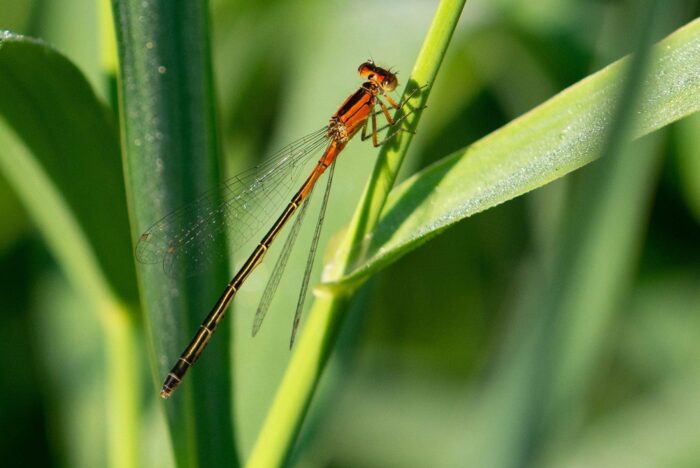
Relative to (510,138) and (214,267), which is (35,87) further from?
(510,138)

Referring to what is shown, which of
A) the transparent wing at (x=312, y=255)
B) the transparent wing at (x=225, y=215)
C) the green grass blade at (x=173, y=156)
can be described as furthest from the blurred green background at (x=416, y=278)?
the green grass blade at (x=173, y=156)

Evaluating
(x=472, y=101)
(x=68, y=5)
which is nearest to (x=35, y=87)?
(x=68, y=5)

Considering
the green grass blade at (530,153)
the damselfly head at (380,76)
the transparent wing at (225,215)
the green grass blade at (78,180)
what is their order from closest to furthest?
the green grass blade at (530,153), the green grass blade at (78,180), the transparent wing at (225,215), the damselfly head at (380,76)

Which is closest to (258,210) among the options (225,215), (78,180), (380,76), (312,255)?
(225,215)

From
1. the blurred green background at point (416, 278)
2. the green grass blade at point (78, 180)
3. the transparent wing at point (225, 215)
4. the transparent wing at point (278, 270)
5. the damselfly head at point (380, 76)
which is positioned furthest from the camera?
the blurred green background at point (416, 278)

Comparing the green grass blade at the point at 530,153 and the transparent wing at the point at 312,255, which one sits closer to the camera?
the green grass blade at the point at 530,153

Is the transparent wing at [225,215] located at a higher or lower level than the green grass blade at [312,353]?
higher

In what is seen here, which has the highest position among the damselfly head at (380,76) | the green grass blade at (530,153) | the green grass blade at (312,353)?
the damselfly head at (380,76)

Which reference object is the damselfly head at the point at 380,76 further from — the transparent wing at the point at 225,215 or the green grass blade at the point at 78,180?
the green grass blade at the point at 78,180
